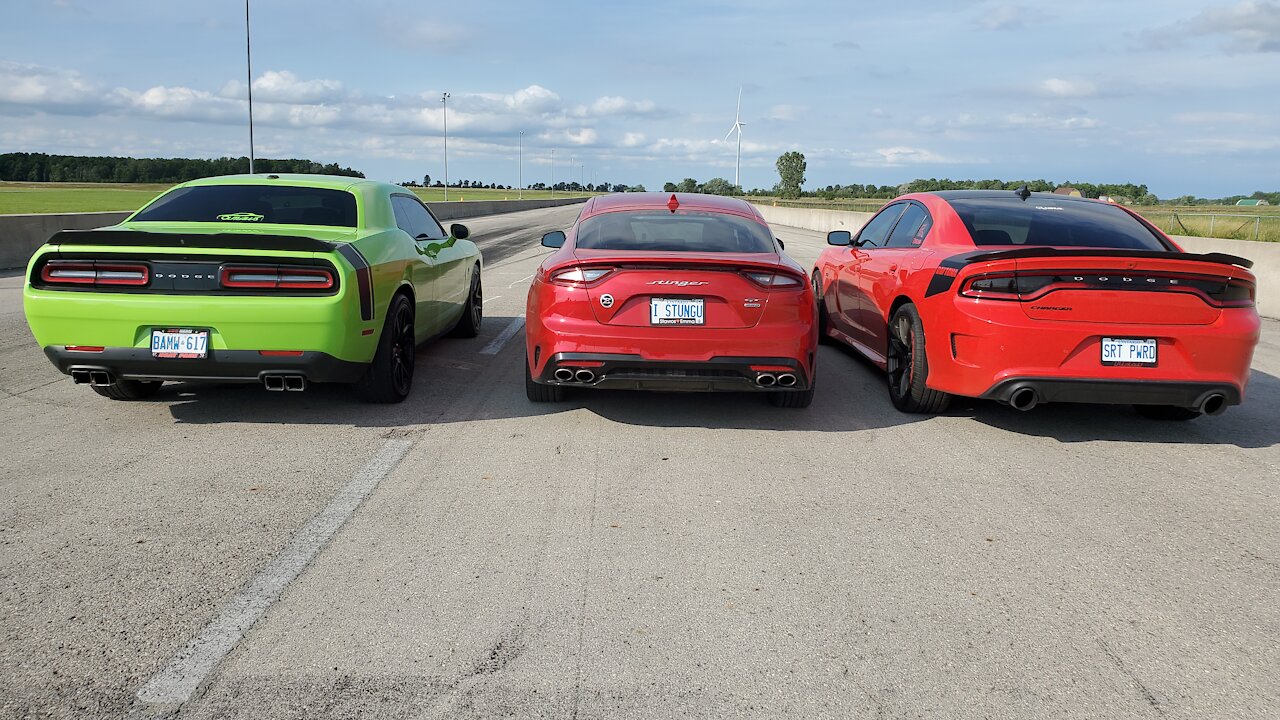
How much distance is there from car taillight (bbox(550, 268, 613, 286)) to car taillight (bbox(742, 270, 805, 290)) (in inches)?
34.4

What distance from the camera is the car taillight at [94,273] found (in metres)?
5.50

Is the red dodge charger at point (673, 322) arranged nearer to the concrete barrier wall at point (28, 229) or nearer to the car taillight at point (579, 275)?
the car taillight at point (579, 275)

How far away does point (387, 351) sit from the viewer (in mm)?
6270

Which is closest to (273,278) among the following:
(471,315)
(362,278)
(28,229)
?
(362,278)

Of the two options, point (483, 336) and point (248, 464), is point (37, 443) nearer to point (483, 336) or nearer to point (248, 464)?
point (248, 464)

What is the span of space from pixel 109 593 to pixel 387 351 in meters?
2.97

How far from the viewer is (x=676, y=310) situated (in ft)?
18.5

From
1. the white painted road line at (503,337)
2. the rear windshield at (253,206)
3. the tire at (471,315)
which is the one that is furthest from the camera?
the tire at (471,315)

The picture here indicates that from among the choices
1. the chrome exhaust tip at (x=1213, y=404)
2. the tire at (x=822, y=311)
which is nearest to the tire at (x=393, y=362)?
the tire at (x=822, y=311)

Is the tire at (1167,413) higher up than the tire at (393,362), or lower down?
lower down

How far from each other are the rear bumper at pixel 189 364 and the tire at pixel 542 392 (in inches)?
54.2

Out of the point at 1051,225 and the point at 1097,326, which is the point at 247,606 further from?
the point at 1051,225

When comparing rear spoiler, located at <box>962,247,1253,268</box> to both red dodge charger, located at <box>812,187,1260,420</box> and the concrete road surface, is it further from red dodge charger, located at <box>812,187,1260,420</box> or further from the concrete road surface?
the concrete road surface

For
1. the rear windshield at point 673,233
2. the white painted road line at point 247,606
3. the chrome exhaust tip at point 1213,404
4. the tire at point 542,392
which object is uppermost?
the rear windshield at point 673,233
